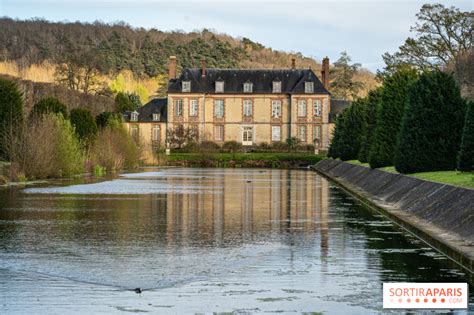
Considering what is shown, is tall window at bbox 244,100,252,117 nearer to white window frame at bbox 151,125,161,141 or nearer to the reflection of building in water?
white window frame at bbox 151,125,161,141

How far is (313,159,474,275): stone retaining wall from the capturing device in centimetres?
1461

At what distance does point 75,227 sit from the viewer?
18719mm

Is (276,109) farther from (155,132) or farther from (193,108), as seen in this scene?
(155,132)

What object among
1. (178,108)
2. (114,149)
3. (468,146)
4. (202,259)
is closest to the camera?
(202,259)

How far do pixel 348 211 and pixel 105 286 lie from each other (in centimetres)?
1444

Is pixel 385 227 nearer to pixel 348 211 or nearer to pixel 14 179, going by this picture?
pixel 348 211

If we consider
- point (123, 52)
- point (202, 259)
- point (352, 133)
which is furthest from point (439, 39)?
point (123, 52)

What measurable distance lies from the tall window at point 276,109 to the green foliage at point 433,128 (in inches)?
2608

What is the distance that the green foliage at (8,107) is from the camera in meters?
43.4

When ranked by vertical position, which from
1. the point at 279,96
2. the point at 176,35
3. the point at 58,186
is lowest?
the point at 58,186

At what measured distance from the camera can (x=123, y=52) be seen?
162125 mm

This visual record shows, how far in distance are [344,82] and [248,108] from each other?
30717 millimetres

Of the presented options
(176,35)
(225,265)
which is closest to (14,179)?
(225,265)

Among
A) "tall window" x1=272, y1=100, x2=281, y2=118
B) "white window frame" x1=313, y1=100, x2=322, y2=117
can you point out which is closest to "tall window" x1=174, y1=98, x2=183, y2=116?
"tall window" x1=272, y1=100, x2=281, y2=118
